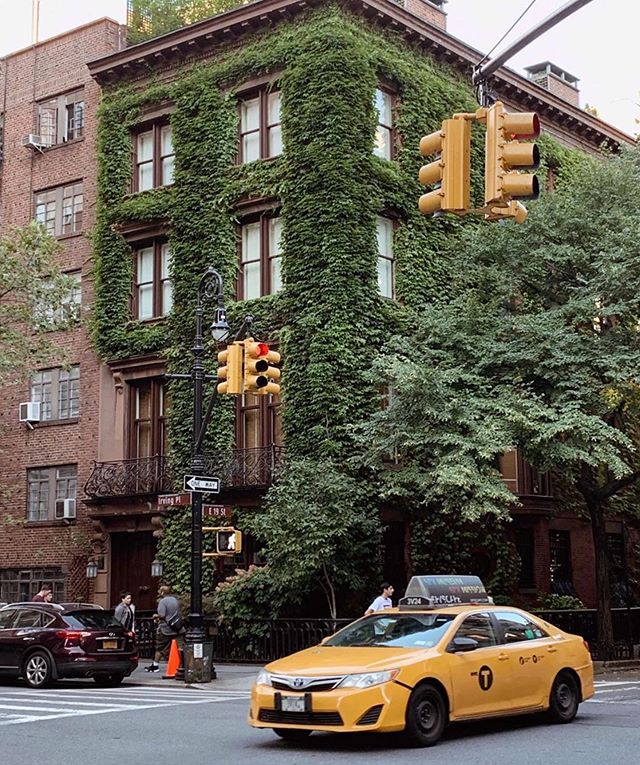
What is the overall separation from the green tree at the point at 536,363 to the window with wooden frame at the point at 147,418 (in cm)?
759

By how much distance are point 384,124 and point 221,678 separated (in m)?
16.6

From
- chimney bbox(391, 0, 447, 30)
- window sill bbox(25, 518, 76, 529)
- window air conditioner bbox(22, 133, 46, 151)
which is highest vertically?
chimney bbox(391, 0, 447, 30)

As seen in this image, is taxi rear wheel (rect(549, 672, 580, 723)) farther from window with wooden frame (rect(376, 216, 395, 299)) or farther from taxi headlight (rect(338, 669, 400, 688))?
window with wooden frame (rect(376, 216, 395, 299))

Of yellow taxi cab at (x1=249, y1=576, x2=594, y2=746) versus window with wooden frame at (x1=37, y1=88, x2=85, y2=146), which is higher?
window with wooden frame at (x1=37, y1=88, x2=85, y2=146)

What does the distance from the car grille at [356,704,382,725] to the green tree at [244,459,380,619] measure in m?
14.2

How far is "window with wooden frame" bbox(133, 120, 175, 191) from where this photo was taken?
34.5 meters

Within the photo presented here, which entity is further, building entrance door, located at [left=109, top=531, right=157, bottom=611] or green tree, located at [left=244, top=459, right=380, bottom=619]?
building entrance door, located at [left=109, top=531, right=157, bottom=611]

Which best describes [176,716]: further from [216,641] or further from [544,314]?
[544,314]

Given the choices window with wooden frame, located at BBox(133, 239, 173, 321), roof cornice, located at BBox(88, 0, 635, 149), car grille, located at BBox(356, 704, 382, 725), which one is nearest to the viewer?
car grille, located at BBox(356, 704, 382, 725)

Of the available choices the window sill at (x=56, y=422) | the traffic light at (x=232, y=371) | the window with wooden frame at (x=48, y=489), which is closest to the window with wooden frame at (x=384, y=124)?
the window sill at (x=56, y=422)

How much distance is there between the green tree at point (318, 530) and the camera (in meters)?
26.0

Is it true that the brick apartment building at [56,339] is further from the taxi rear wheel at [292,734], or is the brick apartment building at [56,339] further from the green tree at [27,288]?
the taxi rear wheel at [292,734]

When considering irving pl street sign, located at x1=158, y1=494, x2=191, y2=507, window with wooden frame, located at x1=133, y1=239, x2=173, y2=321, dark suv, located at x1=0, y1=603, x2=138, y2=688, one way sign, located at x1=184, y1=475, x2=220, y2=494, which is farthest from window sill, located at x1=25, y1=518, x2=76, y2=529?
one way sign, located at x1=184, y1=475, x2=220, y2=494

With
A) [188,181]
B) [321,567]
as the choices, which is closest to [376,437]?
[321,567]
